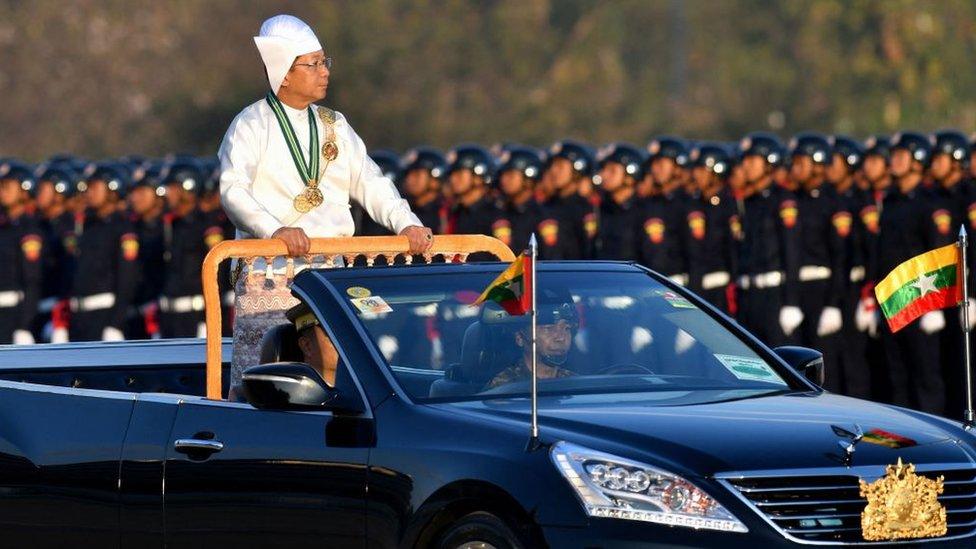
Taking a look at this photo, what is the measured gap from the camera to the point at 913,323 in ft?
66.9

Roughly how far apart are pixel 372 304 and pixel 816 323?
39.3ft

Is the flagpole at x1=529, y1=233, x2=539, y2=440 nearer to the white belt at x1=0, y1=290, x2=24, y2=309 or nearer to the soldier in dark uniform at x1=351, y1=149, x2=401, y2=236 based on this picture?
the soldier in dark uniform at x1=351, y1=149, x2=401, y2=236

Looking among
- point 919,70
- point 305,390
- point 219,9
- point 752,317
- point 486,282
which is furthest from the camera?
point 219,9

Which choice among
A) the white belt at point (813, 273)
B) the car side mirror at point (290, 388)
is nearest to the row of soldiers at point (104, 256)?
the white belt at point (813, 273)

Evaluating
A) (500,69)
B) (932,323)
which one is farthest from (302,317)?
(500,69)

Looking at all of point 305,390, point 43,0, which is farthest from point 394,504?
point 43,0

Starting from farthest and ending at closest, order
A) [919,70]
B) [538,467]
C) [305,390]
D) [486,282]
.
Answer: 1. [919,70]
2. [486,282]
3. [305,390]
4. [538,467]

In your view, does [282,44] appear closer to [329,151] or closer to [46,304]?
[329,151]

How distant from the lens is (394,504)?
8.76 m

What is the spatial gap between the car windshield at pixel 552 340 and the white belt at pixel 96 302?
504 inches

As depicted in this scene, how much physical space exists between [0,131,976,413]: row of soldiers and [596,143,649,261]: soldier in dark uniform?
2 centimetres

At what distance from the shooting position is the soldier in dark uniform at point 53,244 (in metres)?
22.3

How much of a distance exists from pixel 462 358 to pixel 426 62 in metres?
39.6

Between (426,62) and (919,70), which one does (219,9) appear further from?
(919,70)
